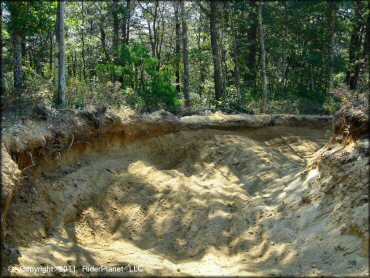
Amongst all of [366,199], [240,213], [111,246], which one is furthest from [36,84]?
[366,199]

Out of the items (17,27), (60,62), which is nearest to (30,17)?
(17,27)

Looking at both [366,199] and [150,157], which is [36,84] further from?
[366,199]

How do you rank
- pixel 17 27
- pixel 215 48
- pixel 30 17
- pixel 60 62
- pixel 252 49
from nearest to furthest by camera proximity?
pixel 60 62 < pixel 30 17 < pixel 17 27 < pixel 215 48 < pixel 252 49

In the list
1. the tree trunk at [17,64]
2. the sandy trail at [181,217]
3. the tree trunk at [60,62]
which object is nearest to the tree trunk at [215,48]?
the sandy trail at [181,217]

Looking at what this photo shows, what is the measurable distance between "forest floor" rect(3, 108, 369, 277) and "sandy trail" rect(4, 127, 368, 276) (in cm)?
2

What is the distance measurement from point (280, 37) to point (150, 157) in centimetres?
1259

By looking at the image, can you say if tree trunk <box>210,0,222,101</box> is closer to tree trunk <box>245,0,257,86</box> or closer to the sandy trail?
tree trunk <box>245,0,257,86</box>

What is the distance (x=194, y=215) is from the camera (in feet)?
26.9

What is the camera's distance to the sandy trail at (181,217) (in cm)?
602

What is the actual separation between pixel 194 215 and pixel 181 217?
28 cm

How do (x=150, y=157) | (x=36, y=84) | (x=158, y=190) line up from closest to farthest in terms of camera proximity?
(x=158, y=190), (x=36, y=84), (x=150, y=157)

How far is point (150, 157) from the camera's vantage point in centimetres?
1098

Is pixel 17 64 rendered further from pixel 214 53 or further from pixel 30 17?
pixel 214 53

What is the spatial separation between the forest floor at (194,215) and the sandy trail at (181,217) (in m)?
0.02
